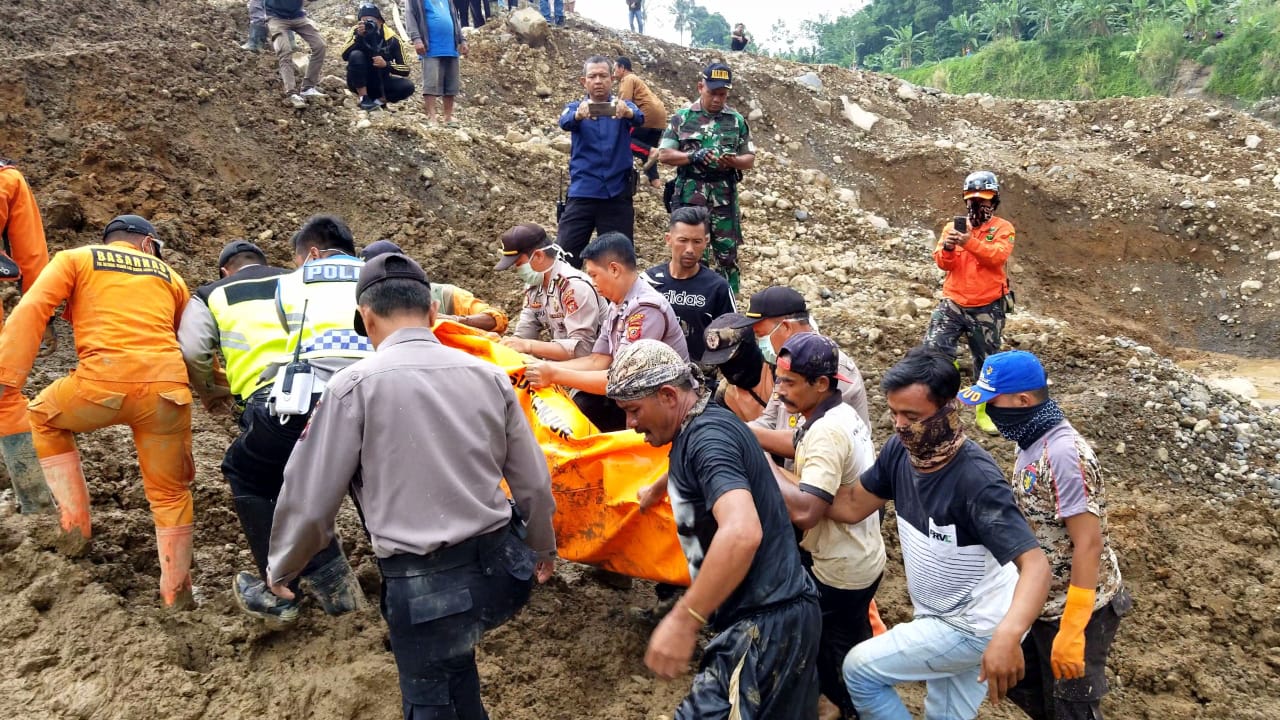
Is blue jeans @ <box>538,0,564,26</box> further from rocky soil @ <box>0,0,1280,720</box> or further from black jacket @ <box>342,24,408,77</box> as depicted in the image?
black jacket @ <box>342,24,408,77</box>

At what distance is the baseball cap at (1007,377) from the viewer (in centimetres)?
294

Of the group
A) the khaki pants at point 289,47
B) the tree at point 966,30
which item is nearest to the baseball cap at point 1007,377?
the khaki pants at point 289,47

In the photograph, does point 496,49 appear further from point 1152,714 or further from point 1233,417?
point 1152,714

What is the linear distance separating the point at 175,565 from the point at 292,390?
4.00 feet

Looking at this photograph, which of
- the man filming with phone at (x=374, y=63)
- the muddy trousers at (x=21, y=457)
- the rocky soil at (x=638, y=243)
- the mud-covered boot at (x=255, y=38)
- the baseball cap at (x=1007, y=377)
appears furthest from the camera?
the mud-covered boot at (x=255, y=38)

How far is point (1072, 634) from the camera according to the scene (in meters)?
2.82

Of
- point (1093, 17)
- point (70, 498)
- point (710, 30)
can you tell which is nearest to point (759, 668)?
point (70, 498)

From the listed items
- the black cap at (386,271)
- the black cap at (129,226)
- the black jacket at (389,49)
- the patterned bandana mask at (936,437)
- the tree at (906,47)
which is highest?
the tree at (906,47)

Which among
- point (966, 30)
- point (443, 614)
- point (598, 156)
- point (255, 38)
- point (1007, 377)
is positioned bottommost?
point (443, 614)

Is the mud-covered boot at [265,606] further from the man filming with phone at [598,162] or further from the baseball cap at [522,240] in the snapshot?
the man filming with phone at [598,162]

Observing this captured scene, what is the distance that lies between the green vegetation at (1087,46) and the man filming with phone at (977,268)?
18639 mm

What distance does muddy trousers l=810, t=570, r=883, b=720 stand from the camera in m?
Result: 3.25

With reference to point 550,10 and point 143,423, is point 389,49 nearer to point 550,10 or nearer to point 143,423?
point 550,10

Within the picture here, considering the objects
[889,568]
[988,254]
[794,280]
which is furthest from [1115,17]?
[889,568]
